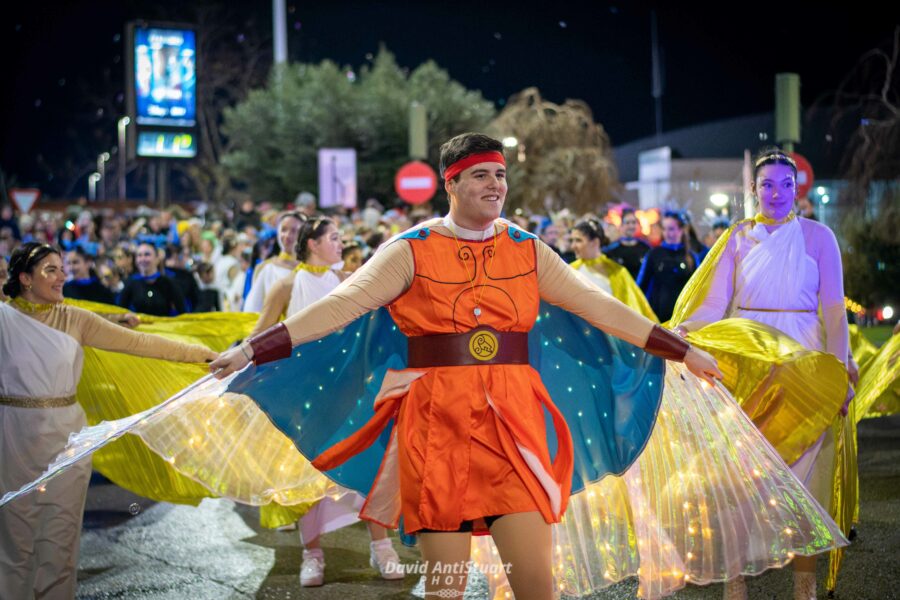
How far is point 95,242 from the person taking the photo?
17812mm

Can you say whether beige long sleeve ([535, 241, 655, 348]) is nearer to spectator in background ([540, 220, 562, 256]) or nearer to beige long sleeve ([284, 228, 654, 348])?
beige long sleeve ([284, 228, 654, 348])

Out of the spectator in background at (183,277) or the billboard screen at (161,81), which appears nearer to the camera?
the spectator in background at (183,277)

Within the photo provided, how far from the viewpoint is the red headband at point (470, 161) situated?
13.9 ft

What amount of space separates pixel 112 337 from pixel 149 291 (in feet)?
16.0

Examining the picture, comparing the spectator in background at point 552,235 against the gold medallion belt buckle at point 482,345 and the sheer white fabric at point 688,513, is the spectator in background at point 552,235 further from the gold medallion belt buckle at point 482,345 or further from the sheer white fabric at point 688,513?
the gold medallion belt buckle at point 482,345

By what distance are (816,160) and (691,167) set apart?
415 centimetres

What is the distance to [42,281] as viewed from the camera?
18.9 feet

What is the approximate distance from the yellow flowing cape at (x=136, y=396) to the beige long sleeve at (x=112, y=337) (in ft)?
2.85

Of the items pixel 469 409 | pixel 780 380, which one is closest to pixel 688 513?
pixel 780 380

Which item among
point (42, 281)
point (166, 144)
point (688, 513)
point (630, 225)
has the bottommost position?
point (688, 513)

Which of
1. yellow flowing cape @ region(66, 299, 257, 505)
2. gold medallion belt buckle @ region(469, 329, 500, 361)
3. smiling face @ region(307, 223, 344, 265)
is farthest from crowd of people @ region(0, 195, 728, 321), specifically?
gold medallion belt buckle @ region(469, 329, 500, 361)

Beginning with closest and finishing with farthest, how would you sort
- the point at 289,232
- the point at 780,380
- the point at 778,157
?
the point at 780,380 → the point at 778,157 → the point at 289,232

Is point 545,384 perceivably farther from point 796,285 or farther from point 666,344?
point 796,285

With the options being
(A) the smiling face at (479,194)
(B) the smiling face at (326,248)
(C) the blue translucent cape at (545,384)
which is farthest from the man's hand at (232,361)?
(B) the smiling face at (326,248)
